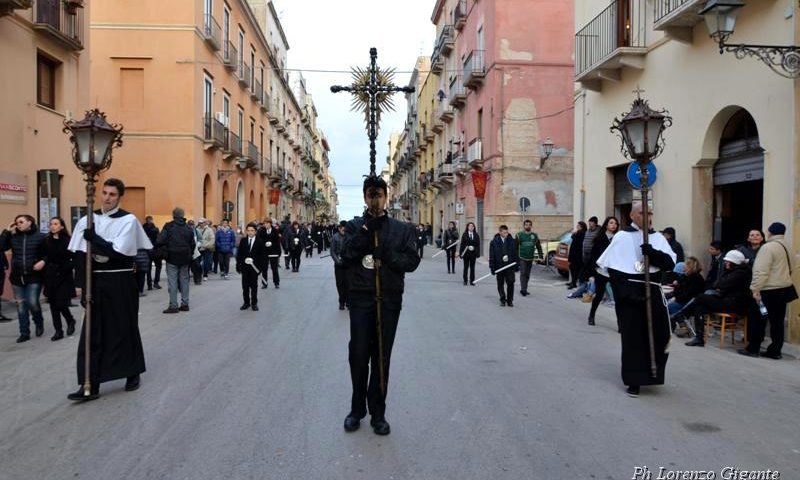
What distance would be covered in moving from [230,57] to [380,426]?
28589 millimetres

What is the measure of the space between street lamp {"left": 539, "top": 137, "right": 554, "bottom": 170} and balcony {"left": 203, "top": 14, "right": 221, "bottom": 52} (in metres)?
13.9

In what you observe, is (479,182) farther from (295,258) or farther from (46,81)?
(46,81)

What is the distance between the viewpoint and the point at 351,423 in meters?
4.96

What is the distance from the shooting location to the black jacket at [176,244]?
11750 mm

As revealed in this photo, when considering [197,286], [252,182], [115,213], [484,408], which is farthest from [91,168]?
[252,182]

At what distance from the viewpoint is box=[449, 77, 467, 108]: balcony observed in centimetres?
3384

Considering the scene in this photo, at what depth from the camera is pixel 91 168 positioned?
667 centimetres

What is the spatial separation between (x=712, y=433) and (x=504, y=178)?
74.8 feet

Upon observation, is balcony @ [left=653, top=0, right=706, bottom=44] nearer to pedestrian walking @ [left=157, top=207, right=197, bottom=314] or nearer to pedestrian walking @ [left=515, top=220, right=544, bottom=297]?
pedestrian walking @ [left=515, top=220, right=544, bottom=297]

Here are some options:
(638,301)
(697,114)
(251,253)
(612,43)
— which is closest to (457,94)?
(612,43)

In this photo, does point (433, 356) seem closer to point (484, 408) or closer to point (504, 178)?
point (484, 408)

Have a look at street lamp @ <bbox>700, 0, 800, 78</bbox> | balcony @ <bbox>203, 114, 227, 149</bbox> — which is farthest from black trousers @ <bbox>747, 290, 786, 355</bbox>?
balcony @ <bbox>203, 114, 227, 149</bbox>

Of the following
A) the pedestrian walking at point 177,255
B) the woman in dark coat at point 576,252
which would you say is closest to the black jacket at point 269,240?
the pedestrian walking at point 177,255

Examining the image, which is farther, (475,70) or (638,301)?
(475,70)
